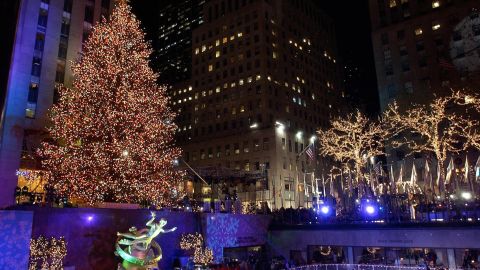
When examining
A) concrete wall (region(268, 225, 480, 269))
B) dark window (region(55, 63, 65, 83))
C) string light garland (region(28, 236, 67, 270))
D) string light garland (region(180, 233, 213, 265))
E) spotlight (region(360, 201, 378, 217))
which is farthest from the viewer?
dark window (region(55, 63, 65, 83))

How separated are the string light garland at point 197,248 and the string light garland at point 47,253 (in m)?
6.97

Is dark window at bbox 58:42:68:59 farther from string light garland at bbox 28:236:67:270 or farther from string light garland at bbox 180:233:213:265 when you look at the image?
string light garland at bbox 28:236:67:270

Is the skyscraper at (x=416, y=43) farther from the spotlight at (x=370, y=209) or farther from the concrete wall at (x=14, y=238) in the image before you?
the concrete wall at (x=14, y=238)

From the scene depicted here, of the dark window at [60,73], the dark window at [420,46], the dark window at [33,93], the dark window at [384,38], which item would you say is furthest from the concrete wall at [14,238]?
the dark window at [384,38]

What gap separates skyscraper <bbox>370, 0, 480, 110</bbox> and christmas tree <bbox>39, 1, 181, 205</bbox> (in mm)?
43962

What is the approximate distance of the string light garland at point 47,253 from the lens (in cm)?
1684

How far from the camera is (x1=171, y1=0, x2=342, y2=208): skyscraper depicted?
232 ft

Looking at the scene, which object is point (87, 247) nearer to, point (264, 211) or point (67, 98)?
point (67, 98)

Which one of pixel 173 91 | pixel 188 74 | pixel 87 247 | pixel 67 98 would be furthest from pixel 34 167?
pixel 188 74

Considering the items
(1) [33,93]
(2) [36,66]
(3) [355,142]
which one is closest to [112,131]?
(1) [33,93]

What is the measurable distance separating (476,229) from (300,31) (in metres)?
73.0

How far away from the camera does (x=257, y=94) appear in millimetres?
74438

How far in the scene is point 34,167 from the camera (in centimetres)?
3638

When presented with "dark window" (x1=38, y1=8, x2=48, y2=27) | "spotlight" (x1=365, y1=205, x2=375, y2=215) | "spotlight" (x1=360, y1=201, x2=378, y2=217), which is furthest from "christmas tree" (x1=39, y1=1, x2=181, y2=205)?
"dark window" (x1=38, y1=8, x2=48, y2=27)
